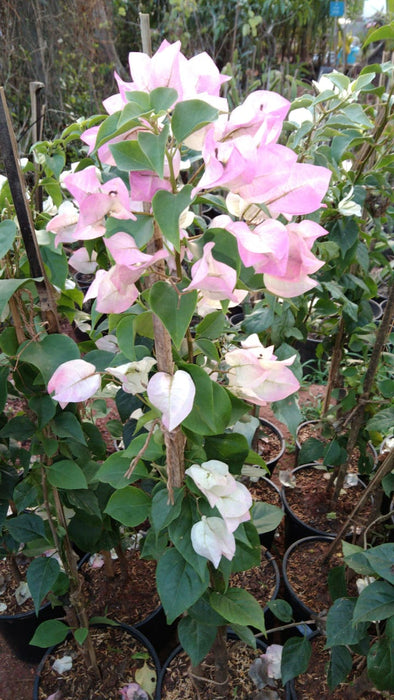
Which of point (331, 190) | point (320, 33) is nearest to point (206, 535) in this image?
point (331, 190)

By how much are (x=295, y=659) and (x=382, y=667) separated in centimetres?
20

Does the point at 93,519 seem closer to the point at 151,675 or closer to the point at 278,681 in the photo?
the point at 151,675

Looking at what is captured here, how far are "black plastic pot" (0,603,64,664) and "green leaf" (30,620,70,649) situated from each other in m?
0.22

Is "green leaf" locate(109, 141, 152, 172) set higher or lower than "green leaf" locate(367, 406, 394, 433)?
higher

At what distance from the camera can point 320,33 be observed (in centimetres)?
662

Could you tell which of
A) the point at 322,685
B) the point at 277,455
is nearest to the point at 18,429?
the point at 322,685

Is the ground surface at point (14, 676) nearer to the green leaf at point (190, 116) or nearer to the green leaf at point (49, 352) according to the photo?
the green leaf at point (49, 352)

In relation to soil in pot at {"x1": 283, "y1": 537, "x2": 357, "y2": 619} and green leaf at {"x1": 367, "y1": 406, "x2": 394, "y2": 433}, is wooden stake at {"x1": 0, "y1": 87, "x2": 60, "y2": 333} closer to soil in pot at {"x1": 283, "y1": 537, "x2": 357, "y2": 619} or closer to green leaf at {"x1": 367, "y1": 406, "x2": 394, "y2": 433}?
green leaf at {"x1": 367, "y1": 406, "x2": 394, "y2": 433}

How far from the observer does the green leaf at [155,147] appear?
14.5 inches

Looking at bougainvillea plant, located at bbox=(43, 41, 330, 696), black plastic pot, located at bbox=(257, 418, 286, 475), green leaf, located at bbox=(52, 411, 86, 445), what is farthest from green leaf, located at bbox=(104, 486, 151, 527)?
black plastic pot, located at bbox=(257, 418, 286, 475)

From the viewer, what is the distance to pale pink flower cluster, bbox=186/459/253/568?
23.3 inches

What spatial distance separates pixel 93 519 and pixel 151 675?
1.29ft

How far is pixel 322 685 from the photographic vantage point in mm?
1018

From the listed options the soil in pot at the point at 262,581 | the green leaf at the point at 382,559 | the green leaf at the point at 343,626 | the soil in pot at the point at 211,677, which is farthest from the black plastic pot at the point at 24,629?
the green leaf at the point at 382,559
